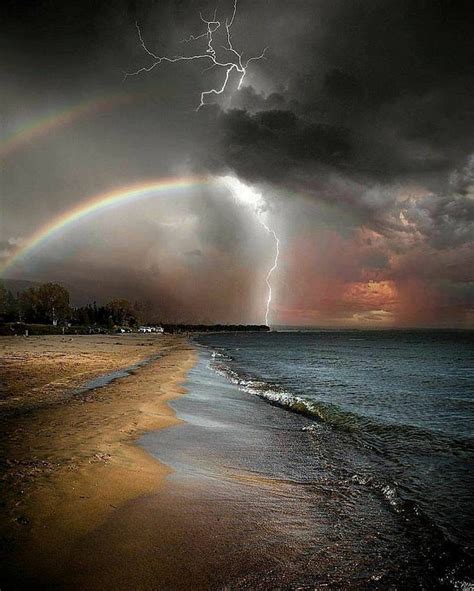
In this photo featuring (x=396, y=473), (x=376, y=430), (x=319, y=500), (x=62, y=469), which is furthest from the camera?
(x=376, y=430)

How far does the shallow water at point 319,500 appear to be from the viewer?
214 inches

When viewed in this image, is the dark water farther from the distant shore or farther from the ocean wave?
A: the distant shore

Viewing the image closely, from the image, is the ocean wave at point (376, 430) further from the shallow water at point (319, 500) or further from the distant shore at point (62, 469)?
the distant shore at point (62, 469)

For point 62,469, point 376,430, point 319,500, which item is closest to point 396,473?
point 319,500

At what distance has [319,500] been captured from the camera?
7.81 metres

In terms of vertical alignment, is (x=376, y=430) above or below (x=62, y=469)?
below

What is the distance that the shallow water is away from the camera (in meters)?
5.43

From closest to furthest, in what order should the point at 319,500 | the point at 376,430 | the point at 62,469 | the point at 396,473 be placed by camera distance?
1. the point at 319,500
2. the point at 62,469
3. the point at 396,473
4. the point at 376,430

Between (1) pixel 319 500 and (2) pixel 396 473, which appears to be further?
(2) pixel 396 473

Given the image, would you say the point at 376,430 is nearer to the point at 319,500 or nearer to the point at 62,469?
the point at 319,500

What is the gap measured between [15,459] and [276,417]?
1067cm

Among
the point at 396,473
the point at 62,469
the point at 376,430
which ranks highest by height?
the point at 62,469

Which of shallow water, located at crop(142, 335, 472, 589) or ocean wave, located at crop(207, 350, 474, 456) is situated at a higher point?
shallow water, located at crop(142, 335, 472, 589)

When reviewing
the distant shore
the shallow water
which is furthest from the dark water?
the distant shore
